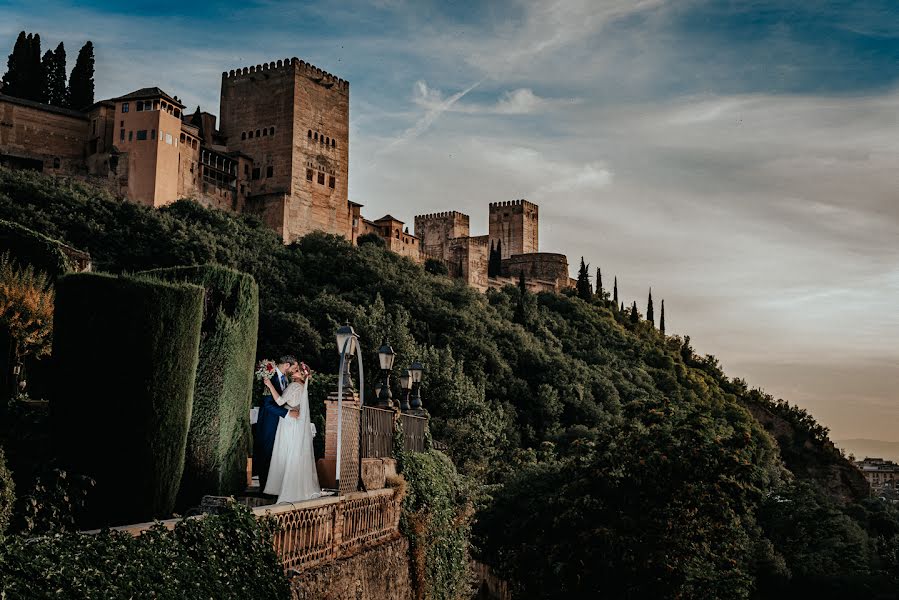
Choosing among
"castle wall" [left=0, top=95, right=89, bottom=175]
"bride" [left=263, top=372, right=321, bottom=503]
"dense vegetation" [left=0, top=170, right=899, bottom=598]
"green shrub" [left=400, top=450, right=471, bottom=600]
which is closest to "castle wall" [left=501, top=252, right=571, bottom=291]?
"dense vegetation" [left=0, top=170, right=899, bottom=598]

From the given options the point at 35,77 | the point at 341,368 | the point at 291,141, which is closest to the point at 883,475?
the point at 291,141

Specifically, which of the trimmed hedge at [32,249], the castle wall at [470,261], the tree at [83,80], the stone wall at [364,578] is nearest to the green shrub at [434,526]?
the stone wall at [364,578]

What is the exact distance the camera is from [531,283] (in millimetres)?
83688

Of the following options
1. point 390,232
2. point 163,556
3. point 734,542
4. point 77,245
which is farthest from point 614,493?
point 390,232

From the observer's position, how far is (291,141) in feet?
189

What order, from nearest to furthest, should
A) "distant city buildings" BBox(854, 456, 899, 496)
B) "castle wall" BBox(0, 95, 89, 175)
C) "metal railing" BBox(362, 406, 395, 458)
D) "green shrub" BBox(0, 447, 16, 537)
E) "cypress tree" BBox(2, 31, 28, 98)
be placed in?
"green shrub" BBox(0, 447, 16, 537) < "metal railing" BBox(362, 406, 395, 458) < "castle wall" BBox(0, 95, 89, 175) < "cypress tree" BBox(2, 31, 28, 98) < "distant city buildings" BBox(854, 456, 899, 496)

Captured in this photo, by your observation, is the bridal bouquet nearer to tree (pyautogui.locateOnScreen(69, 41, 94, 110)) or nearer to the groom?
the groom

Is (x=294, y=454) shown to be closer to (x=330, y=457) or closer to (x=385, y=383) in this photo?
(x=330, y=457)

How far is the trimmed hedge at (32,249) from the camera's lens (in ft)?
50.2

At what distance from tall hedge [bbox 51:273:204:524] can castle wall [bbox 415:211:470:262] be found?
7545 centimetres

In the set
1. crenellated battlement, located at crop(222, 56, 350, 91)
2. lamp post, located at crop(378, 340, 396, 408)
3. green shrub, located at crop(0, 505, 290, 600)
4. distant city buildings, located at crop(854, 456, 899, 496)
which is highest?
crenellated battlement, located at crop(222, 56, 350, 91)

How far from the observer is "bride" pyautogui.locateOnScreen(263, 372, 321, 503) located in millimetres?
11000

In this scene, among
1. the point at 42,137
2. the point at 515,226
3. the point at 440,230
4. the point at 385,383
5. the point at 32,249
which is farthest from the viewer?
the point at 515,226

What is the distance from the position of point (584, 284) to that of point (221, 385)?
249 ft
